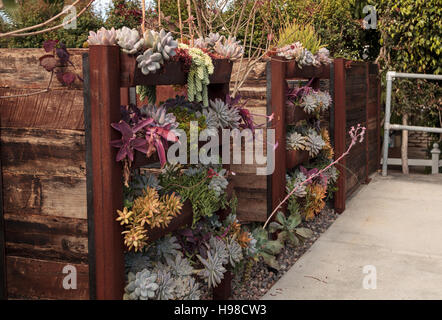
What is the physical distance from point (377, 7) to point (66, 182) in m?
6.65

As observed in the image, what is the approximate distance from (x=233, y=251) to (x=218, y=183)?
402 millimetres

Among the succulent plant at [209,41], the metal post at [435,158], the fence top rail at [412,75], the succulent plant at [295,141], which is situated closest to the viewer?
the succulent plant at [209,41]

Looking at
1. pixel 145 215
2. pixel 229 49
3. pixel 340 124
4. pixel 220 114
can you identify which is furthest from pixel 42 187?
pixel 340 124

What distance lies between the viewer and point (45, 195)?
217cm

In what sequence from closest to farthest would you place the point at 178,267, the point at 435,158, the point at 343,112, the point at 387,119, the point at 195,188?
1. the point at 178,267
2. the point at 195,188
3. the point at 343,112
4. the point at 387,119
5. the point at 435,158

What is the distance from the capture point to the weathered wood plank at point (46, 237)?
213 centimetres

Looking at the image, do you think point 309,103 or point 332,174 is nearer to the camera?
point 309,103

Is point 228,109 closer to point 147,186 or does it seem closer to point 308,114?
point 147,186

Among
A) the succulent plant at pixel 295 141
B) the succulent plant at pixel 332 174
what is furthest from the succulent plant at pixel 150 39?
the succulent plant at pixel 332 174

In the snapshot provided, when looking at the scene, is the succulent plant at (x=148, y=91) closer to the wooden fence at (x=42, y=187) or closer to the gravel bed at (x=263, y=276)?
the wooden fence at (x=42, y=187)

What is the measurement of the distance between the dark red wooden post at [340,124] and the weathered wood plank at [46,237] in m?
3.36

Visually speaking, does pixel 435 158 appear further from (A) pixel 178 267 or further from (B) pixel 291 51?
(A) pixel 178 267
